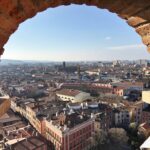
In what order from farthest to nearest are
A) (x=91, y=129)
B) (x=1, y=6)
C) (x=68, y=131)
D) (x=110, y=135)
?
(x=91, y=129)
(x=110, y=135)
(x=68, y=131)
(x=1, y=6)

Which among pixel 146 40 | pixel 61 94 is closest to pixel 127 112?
pixel 61 94

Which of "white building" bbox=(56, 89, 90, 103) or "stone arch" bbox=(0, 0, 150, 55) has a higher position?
"stone arch" bbox=(0, 0, 150, 55)

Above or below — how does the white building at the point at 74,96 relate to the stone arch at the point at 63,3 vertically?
below

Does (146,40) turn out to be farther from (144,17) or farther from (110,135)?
(110,135)

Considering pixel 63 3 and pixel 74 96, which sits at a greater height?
pixel 63 3

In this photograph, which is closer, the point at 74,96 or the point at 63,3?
the point at 63,3

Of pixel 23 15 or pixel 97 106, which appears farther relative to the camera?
pixel 97 106

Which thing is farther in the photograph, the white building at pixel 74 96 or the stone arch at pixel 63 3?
the white building at pixel 74 96

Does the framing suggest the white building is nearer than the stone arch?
No
